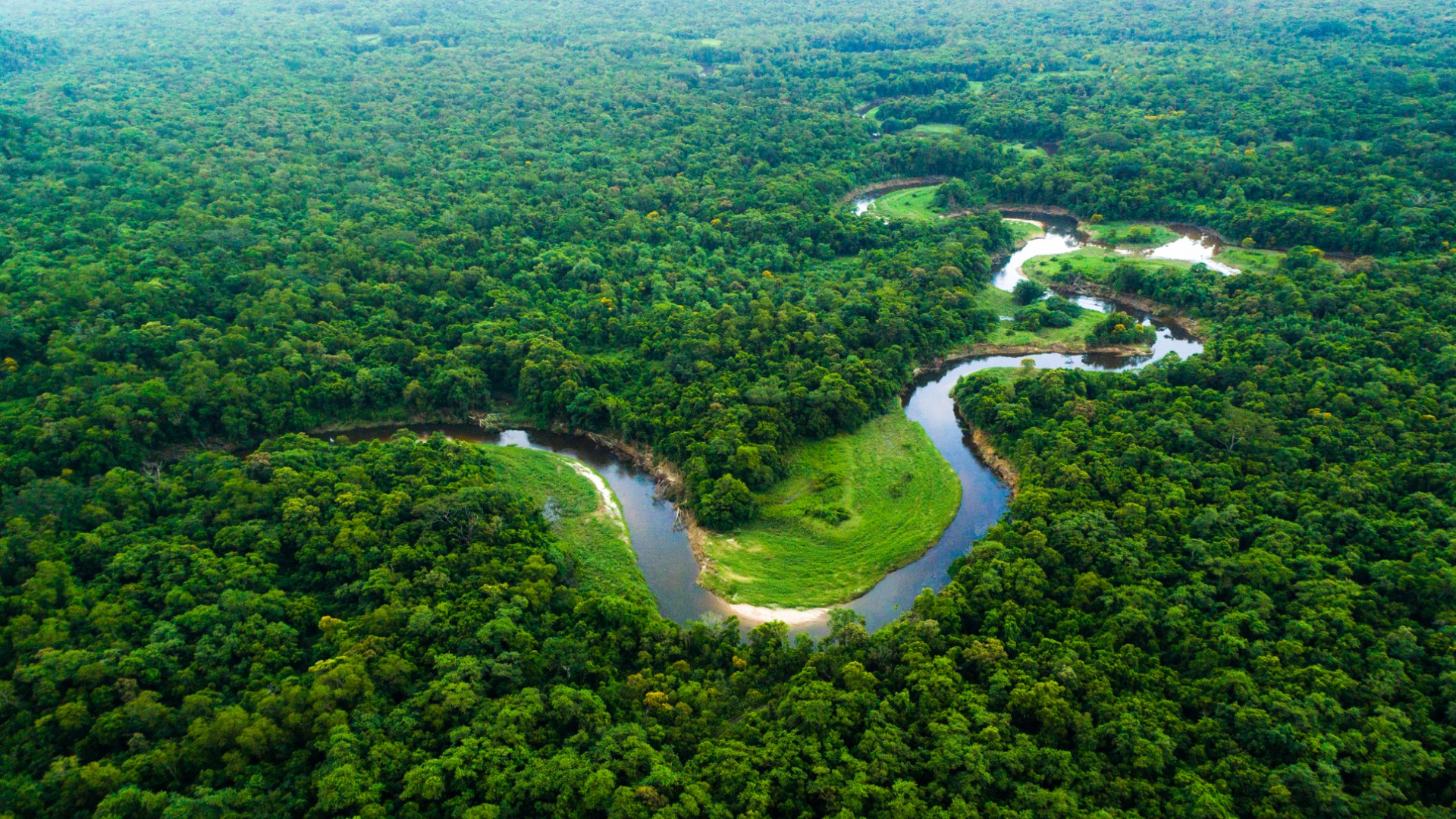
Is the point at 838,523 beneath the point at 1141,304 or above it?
beneath

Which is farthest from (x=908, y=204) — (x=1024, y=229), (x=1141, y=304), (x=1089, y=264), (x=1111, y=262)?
(x=1141, y=304)

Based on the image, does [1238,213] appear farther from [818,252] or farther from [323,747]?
[323,747]

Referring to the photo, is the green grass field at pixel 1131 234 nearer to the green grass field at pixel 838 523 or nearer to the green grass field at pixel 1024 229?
the green grass field at pixel 1024 229

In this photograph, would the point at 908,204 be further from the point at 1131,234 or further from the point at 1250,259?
the point at 1250,259

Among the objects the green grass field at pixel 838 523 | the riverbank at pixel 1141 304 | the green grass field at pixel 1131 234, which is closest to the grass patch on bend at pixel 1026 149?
the green grass field at pixel 1131 234

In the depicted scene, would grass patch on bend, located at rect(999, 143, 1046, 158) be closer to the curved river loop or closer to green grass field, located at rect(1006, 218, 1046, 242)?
green grass field, located at rect(1006, 218, 1046, 242)

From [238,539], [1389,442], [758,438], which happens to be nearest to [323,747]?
[238,539]
